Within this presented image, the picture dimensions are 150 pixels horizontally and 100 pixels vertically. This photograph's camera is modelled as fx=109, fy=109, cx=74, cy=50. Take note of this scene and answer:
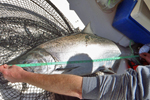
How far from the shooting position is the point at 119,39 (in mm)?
1615

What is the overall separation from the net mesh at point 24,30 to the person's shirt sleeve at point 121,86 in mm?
577

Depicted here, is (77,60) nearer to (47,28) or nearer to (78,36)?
(78,36)

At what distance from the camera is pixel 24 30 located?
3.67 feet

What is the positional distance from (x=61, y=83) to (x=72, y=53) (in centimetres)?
50

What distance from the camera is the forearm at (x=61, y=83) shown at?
0.65m

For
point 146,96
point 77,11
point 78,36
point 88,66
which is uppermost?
point 77,11

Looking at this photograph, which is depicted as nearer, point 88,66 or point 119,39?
point 88,66

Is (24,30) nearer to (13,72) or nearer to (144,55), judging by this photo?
(13,72)

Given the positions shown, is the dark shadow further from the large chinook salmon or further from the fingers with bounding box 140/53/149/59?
the fingers with bounding box 140/53/149/59

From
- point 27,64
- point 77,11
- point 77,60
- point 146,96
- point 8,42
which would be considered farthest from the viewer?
point 77,11

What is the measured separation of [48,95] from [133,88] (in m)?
0.78

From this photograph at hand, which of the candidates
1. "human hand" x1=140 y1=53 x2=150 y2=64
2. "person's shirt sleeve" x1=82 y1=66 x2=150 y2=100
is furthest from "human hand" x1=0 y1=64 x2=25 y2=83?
"human hand" x1=140 y1=53 x2=150 y2=64

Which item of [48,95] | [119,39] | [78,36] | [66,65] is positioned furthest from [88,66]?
[119,39]

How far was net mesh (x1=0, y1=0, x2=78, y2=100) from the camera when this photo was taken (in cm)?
102
